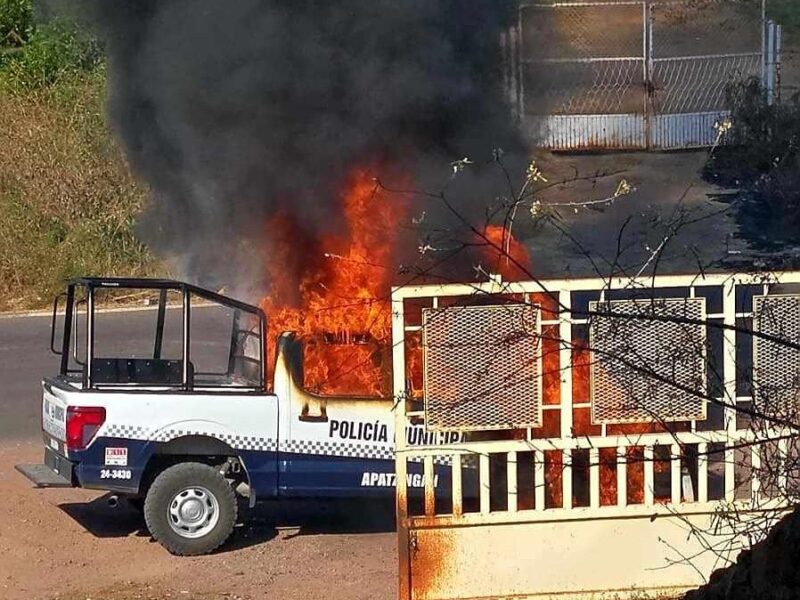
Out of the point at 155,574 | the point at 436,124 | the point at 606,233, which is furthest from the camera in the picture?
the point at 606,233

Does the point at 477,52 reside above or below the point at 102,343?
above

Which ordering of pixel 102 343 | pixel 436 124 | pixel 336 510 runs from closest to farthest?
pixel 336 510, pixel 436 124, pixel 102 343

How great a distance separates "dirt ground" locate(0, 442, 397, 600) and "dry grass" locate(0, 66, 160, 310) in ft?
27.4

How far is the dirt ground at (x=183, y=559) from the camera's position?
26.2ft

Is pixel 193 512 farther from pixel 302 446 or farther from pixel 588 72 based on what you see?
pixel 588 72

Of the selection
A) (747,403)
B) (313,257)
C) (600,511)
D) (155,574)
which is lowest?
(155,574)

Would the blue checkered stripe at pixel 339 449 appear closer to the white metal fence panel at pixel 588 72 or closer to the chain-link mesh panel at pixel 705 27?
the white metal fence panel at pixel 588 72

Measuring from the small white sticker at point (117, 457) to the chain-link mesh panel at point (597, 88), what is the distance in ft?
44.7

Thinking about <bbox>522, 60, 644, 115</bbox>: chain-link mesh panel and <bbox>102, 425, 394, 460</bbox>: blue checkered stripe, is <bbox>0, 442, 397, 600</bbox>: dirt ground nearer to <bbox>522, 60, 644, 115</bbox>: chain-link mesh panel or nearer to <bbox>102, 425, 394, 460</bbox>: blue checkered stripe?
<bbox>102, 425, 394, 460</bbox>: blue checkered stripe

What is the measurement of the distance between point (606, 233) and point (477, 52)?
26.6 ft

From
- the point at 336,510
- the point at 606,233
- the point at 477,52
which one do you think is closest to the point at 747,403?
the point at 336,510

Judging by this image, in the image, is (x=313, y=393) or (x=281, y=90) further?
(x=281, y=90)

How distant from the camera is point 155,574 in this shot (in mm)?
8234

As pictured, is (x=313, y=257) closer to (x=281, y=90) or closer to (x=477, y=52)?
(x=281, y=90)
